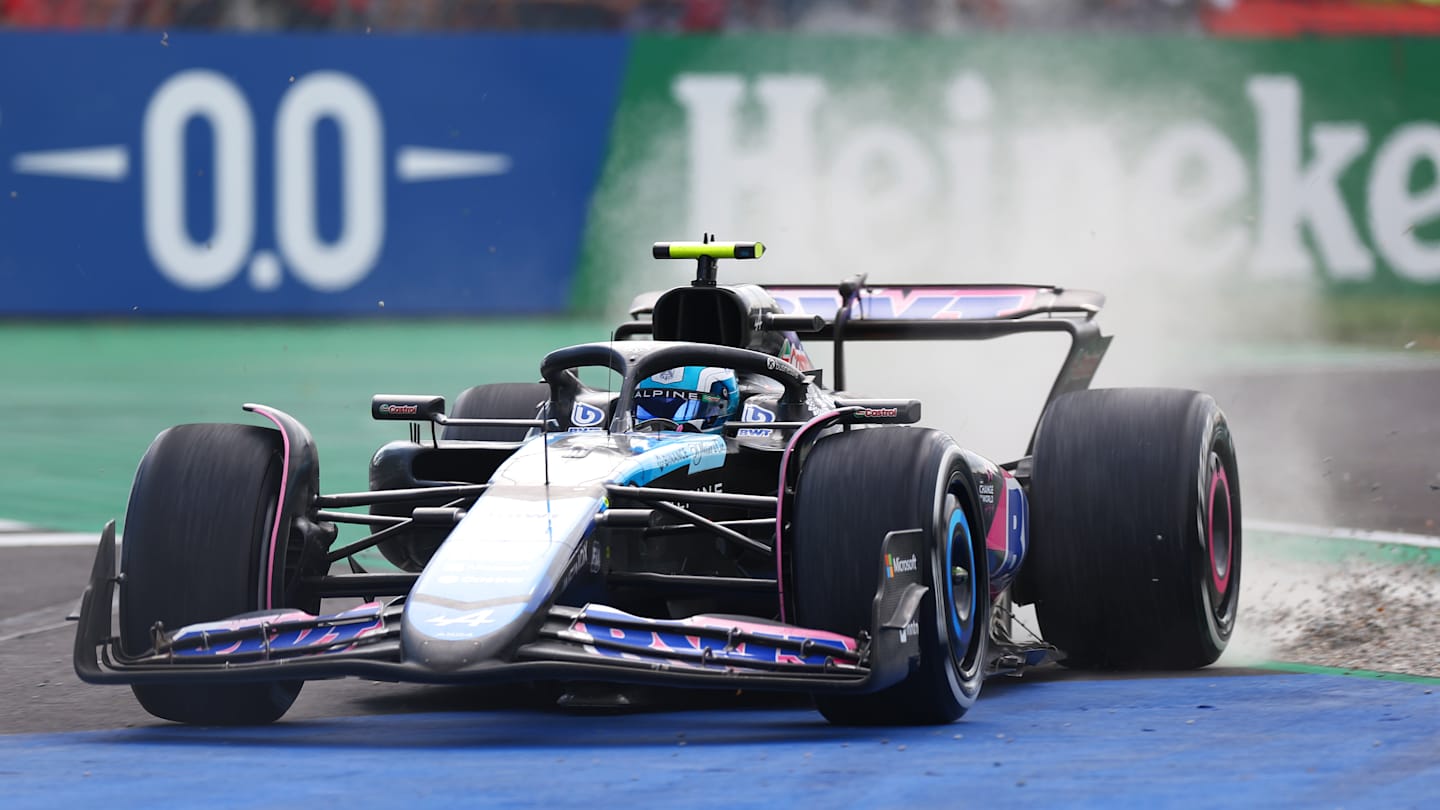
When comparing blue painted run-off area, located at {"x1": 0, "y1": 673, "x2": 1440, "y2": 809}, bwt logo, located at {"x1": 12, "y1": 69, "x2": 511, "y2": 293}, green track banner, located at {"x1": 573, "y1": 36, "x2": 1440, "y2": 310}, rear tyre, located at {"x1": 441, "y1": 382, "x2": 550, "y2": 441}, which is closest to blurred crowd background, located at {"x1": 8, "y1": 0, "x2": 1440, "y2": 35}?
green track banner, located at {"x1": 573, "y1": 36, "x2": 1440, "y2": 310}

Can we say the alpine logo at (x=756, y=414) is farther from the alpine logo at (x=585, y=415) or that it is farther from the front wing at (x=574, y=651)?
the front wing at (x=574, y=651)

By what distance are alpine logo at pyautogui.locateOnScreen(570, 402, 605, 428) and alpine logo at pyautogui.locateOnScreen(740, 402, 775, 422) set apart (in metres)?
0.46

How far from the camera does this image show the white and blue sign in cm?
1778

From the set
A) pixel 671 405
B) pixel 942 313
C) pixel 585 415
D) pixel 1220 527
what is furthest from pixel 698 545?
pixel 942 313

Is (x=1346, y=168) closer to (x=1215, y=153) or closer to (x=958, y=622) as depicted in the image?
(x=1215, y=153)

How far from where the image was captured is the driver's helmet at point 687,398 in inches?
282

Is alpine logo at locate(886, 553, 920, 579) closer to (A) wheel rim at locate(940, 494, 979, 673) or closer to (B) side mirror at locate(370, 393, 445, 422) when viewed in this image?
(A) wheel rim at locate(940, 494, 979, 673)

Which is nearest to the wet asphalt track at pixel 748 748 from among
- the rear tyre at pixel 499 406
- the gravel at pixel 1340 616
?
the gravel at pixel 1340 616

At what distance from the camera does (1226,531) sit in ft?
25.8

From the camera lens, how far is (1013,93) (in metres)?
18.2

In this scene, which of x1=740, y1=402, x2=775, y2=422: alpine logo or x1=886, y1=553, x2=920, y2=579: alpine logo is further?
x1=740, y1=402, x2=775, y2=422: alpine logo

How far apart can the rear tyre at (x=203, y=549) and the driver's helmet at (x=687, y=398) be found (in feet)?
4.08

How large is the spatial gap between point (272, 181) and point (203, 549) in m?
11.8

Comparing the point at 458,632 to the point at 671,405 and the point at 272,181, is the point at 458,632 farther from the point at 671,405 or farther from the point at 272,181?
the point at 272,181
